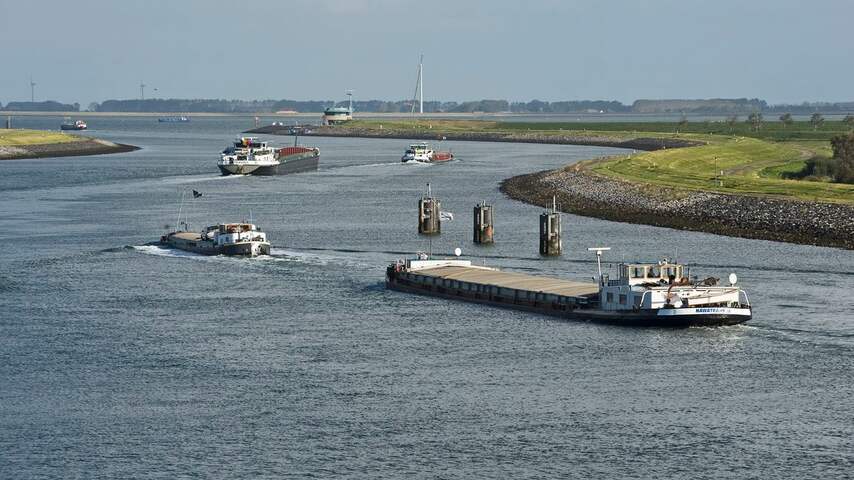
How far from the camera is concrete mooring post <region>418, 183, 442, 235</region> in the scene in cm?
11262

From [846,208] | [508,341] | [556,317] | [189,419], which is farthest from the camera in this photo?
[846,208]

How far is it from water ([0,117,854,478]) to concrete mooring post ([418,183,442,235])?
10.6 m

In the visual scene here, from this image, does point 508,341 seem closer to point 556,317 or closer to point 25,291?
point 556,317

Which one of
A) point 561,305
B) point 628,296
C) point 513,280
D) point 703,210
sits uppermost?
point 628,296

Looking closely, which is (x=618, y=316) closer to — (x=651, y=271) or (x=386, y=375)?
(x=651, y=271)

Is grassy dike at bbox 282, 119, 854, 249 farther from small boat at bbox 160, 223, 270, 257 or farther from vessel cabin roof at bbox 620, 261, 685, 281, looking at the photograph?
small boat at bbox 160, 223, 270, 257

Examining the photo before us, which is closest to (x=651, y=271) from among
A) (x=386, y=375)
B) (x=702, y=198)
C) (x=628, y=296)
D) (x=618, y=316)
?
(x=628, y=296)

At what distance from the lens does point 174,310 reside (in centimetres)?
7769

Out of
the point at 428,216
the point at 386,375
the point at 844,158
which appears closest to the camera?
the point at 386,375

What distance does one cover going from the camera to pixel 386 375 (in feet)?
200

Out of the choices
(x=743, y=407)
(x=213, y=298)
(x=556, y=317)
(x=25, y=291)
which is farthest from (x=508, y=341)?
(x=25, y=291)

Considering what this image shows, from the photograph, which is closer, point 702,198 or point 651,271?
point 651,271

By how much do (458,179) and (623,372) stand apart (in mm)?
124860

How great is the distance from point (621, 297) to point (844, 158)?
270 ft
